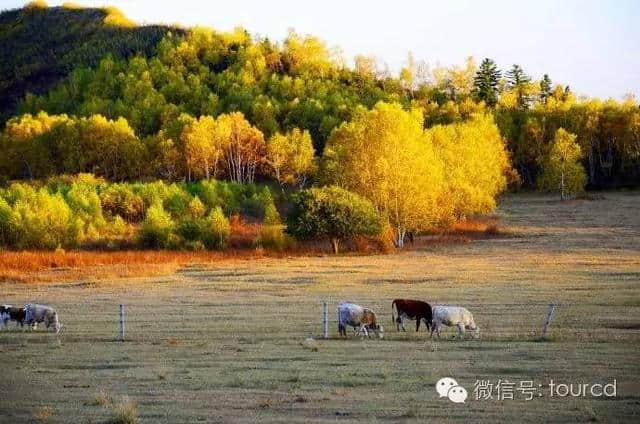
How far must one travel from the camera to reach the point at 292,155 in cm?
10525

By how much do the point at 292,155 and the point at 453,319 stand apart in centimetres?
7892

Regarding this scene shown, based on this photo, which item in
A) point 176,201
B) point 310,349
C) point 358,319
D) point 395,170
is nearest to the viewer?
point 310,349

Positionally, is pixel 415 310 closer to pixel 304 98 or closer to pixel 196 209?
pixel 196 209

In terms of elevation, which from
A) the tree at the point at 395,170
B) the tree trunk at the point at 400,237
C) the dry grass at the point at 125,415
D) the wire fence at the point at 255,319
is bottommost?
the tree trunk at the point at 400,237

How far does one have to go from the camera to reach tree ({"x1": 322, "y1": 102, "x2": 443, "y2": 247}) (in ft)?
225

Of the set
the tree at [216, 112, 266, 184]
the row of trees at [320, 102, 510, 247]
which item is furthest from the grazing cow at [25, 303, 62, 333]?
the tree at [216, 112, 266, 184]

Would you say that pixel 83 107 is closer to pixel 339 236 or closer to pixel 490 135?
pixel 490 135

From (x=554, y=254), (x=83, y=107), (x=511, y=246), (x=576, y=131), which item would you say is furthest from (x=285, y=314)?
(x=83, y=107)

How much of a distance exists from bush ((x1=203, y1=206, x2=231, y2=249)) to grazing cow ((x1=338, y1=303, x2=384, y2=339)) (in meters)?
41.2

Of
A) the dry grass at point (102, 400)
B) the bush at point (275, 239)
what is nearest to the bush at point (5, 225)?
the bush at point (275, 239)

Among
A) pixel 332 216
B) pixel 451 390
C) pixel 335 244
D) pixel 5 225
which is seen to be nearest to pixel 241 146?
pixel 5 225

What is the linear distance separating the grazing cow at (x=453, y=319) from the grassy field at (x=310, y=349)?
625 mm

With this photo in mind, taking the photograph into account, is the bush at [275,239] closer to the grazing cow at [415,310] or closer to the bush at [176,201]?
the bush at [176,201]

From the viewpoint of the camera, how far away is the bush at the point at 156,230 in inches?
2687
